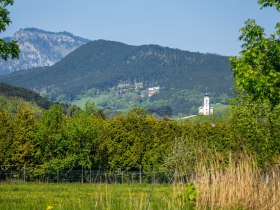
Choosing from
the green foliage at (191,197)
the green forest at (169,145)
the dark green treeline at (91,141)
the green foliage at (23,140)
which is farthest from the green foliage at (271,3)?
the green foliage at (23,140)

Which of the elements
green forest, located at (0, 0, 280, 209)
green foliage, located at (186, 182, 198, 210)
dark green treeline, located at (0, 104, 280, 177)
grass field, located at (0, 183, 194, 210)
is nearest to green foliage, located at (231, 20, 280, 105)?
green forest, located at (0, 0, 280, 209)

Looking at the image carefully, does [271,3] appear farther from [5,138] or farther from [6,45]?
[5,138]

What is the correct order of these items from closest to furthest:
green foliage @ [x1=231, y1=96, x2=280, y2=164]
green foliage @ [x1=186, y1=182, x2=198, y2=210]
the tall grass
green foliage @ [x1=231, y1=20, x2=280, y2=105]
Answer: green foliage @ [x1=186, y1=182, x2=198, y2=210] < the tall grass < green foliage @ [x1=231, y1=20, x2=280, y2=105] < green foliage @ [x1=231, y1=96, x2=280, y2=164]

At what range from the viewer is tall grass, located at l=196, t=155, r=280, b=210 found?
15.6 metres

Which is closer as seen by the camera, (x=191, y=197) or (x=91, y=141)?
(x=191, y=197)

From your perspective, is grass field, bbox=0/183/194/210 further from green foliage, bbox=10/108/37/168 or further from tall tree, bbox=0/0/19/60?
green foliage, bbox=10/108/37/168

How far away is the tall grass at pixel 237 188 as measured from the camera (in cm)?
1555

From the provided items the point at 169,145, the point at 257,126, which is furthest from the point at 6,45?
the point at 169,145

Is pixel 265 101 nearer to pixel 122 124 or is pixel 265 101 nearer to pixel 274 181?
pixel 274 181

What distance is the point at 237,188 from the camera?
15.8 m

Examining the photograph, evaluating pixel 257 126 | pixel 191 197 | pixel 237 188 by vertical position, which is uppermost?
pixel 257 126

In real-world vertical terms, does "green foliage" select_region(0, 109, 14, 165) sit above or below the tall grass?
above

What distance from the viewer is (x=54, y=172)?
68.0 meters

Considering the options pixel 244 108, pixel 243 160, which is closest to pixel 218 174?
pixel 243 160
